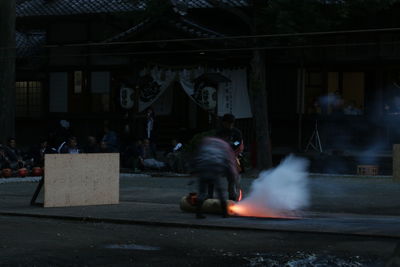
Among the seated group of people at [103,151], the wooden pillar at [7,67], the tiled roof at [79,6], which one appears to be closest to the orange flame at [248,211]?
the seated group of people at [103,151]

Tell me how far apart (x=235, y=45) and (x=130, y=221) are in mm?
13510

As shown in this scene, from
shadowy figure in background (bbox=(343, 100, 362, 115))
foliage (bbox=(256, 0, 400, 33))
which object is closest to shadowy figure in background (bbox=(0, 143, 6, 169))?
foliage (bbox=(256, 0, 400, 33))

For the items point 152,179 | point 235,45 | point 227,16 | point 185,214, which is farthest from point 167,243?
point 227,16

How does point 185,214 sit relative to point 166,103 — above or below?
below

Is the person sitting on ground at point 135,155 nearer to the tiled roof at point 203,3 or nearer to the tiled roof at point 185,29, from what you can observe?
the tiled roof at point 185,29

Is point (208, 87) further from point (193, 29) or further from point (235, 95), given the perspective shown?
point (193, 29)

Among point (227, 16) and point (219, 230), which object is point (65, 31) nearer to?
point (227, 16)

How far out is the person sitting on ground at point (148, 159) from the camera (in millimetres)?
25594

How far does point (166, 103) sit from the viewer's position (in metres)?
29.4

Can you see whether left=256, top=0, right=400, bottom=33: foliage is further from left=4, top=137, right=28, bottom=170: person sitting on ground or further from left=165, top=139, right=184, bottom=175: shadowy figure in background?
left=4, top=137, right=28, bottom=170: person sitting on ground

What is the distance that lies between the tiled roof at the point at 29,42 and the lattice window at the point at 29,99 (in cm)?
155

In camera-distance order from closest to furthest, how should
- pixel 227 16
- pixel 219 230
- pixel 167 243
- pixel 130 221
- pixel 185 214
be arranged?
pixel 167 243
pixel 219 230
pixel 130 221
pixel 185 214
pixel 227 16

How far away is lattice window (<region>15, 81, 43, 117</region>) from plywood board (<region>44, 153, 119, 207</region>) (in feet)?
57.7

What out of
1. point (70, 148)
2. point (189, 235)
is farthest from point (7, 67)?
point (189, 235)
